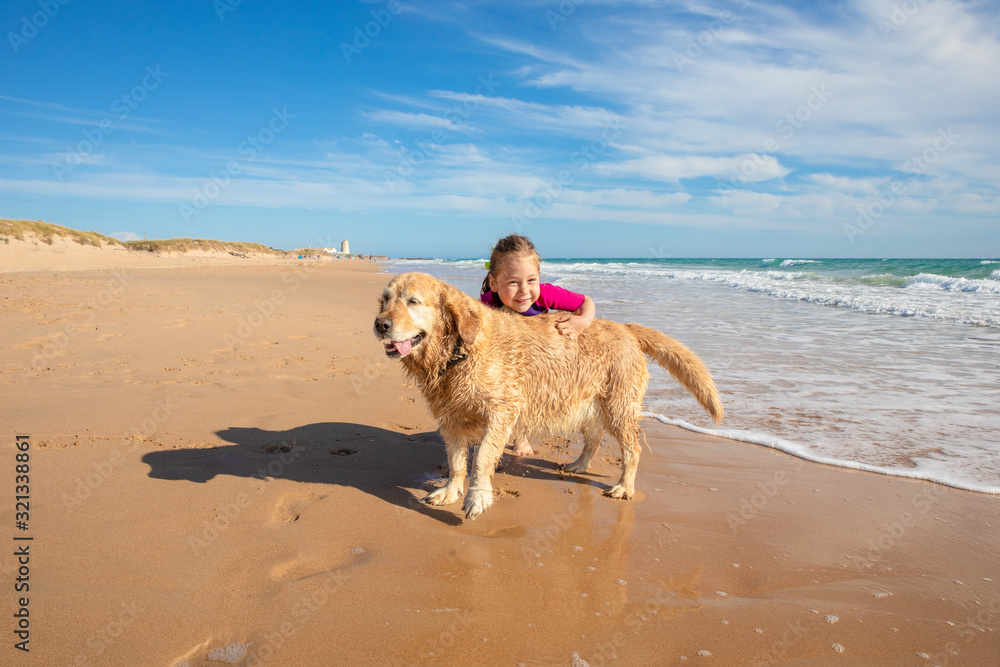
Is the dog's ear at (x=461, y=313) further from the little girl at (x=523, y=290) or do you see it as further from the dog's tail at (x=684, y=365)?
the dog's tail at (x=684, y=365)

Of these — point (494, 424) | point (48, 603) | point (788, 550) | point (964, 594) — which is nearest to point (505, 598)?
point (494, 424)

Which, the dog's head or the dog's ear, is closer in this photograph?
the dog's head

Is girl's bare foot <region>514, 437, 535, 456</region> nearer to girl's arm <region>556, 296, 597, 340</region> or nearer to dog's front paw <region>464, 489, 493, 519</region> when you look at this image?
girl's arm <region>556, 296, 597, 340</region>

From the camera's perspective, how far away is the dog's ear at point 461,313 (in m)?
3.62

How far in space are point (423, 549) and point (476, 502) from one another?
0.49 metres

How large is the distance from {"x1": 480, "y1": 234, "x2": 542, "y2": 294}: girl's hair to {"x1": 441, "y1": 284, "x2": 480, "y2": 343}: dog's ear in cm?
118

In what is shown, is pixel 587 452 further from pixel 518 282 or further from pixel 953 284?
pixel 953 284

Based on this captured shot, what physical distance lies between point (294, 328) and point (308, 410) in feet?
14.1

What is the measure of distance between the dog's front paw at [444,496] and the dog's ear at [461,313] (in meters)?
1.06

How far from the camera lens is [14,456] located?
3688mm

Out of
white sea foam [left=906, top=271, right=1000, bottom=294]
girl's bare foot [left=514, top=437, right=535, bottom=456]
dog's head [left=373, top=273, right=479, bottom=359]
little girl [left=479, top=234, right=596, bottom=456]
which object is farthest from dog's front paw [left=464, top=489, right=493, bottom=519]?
white sea foam [left=906, top=271, right=1000, bottom=294]

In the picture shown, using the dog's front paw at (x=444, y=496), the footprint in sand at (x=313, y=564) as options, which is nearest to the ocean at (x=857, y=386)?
the dog's front paw at (x=444, y=496)

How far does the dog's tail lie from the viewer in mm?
4188

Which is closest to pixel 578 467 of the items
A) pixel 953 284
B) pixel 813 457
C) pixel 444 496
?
pixel 444 496
